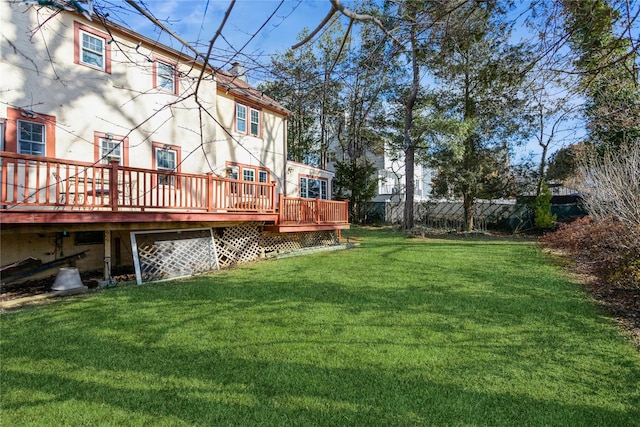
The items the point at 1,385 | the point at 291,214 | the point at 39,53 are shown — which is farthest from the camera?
the point at 291,214

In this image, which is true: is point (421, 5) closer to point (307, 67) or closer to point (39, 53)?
point (307, 67)

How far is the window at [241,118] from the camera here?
12.5 m

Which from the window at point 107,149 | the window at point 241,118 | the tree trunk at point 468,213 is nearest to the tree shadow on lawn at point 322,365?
the window at point 107,149

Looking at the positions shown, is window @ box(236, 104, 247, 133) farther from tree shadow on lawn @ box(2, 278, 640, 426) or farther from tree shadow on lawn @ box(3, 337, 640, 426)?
tree shadow on lawn @ box(3, 337, 640, 426)

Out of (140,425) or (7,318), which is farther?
(7,318)

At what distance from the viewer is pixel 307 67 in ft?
10.7

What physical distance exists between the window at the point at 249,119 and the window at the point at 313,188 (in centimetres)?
396

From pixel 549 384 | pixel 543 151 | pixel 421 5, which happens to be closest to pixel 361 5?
pixel 421 5

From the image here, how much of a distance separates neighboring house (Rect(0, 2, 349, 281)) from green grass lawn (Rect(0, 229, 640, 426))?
1649 mm

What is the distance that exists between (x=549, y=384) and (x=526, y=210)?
18154 millimetres

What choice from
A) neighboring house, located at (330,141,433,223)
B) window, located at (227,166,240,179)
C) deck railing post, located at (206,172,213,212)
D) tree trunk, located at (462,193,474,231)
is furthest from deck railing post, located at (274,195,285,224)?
neighboring house, located at (330,141,433,223)

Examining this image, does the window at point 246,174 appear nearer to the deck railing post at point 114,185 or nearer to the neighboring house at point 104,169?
the neighboring house at point 104,169

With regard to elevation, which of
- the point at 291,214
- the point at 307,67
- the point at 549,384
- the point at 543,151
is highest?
the point at 543,151

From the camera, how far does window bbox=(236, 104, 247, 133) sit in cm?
1246
